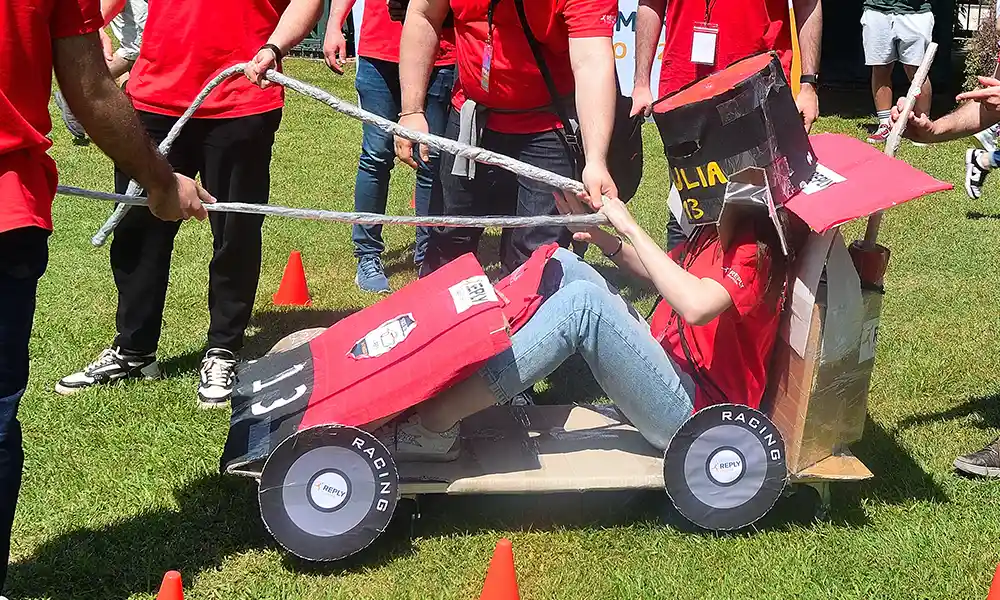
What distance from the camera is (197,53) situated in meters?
3.83

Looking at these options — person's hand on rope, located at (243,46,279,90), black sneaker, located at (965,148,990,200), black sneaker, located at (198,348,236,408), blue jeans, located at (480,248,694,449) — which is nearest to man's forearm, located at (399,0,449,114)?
person's hand on rope, located at (243,46,279,90)

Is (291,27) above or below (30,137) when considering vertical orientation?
below


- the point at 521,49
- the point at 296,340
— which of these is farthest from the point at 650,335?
the point at 296,340

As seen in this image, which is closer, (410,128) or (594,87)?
(594,87)

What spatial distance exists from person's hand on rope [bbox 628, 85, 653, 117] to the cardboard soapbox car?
1.14m

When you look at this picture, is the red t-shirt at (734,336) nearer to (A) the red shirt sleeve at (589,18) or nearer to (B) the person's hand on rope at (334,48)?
(A) the red shirt sleeve at (589,18)

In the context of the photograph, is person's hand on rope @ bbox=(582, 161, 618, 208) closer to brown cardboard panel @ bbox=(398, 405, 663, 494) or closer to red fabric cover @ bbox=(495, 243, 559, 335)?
red fabric cover @ bbox=(495, 243, 559, 335)

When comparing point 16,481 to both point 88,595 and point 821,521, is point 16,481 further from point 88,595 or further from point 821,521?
point 821,521

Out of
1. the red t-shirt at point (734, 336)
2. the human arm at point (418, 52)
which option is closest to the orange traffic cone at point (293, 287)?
the human arm at point (418, 52)

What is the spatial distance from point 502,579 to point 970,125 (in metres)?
2.23

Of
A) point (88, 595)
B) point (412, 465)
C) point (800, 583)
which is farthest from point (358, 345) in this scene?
point (800, 583)

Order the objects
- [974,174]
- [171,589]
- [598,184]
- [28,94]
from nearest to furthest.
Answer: [28,94] < [171,589] < [598,184] < [974,174]

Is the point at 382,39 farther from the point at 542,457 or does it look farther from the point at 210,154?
the point at 542,457

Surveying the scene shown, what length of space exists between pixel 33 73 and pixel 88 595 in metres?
1.41
